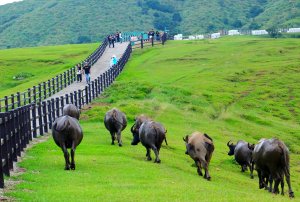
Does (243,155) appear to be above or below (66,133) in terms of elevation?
below

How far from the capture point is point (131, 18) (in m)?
159

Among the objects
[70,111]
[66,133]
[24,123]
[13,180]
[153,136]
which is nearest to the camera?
[13,180]

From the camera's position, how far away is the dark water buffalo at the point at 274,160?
1920 cm

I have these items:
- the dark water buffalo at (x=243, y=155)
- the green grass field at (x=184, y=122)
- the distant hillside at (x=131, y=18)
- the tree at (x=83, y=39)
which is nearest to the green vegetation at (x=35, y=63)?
the green grass field at (x=184, y=122)

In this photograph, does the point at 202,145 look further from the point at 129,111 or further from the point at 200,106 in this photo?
the point at 200,106

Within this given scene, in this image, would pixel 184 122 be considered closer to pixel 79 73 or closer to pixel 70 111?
pixel 70 111

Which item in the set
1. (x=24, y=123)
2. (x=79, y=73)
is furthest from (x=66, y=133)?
(x=79, y=73)

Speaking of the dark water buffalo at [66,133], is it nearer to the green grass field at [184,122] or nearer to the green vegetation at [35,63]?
the green grass field at [184,122]

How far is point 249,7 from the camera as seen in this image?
558ft

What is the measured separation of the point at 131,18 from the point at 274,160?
141 meters

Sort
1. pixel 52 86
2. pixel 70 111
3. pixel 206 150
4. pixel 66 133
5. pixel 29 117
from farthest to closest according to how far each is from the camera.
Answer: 1. pixel 52 86
2. pixel 70 111
3. pixel 29 117
4. pixel 206 150
5. pixel 66 133

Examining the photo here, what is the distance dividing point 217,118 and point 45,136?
14.5 metres

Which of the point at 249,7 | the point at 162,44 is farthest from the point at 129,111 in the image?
the point at 249,7

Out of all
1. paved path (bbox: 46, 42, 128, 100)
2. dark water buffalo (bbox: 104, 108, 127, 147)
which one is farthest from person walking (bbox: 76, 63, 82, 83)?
dark water buffalo (bbox: 104, 108, 127, 147)
